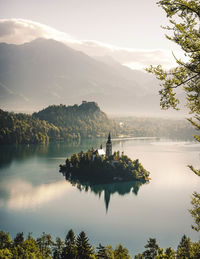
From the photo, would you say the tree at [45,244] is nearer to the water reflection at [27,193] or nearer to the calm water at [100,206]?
the calm water at [100,206]

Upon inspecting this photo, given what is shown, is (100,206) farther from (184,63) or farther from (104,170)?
(184,63)

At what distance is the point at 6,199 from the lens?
5169cm

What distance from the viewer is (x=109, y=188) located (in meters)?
61.2

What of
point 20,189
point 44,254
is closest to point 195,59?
point 44,254

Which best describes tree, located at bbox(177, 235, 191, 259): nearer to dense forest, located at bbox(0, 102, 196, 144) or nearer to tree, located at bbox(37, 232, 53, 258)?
tree, located at bbox(37, 232, 53, 258)

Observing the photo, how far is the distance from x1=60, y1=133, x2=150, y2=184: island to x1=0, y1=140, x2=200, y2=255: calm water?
2704 mm

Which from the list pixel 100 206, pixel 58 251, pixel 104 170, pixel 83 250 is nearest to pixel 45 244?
pixel 58 251

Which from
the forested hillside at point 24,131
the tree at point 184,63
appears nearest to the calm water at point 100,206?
the tree at point 184,63

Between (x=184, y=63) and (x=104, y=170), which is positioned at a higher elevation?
(x=184, y=63)

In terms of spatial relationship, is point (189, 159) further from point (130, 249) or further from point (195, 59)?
point (195, 59)

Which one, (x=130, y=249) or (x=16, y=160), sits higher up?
(x=16, y=160)

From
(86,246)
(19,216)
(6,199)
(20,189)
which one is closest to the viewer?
(86,246)

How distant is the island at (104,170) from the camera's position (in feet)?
217

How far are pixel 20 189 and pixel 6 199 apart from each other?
19.0 feet
